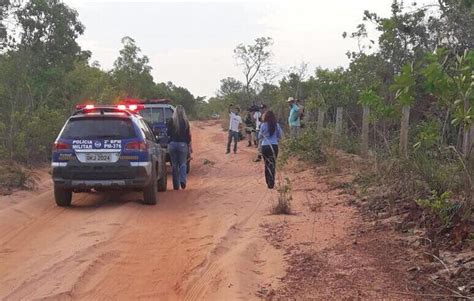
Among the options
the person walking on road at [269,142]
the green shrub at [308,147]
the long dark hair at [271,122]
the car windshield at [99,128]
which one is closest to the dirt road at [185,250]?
the person walking on road at [269,142]

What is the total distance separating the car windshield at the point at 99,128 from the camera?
31.1 feet

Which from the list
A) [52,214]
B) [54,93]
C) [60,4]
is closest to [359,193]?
[52,214]

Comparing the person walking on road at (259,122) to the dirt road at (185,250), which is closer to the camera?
the dirt road at (185,250)

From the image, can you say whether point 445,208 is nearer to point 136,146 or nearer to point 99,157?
point 136,146

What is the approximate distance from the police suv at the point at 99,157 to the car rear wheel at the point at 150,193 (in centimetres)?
2

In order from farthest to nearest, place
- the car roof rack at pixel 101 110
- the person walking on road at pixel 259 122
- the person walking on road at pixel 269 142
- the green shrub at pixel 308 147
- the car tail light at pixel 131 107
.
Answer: the person walking on road at pixel 259 122 < the green shrub at pixel 308 147 < the person walking on road at pixel 269 142 < the car tail light at pixel 131 107 < the car roof rack at pixel 101 110

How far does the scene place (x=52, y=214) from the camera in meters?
9.02

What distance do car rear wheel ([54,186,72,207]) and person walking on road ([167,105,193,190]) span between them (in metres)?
2.68

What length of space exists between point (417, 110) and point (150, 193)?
5693 mm

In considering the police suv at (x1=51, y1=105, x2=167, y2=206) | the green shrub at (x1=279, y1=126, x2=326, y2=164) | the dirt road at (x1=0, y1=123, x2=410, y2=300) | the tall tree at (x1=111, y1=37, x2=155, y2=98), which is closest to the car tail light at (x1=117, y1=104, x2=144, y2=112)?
the police suv at (x1=51, y1=105, x2=167, y2=206)

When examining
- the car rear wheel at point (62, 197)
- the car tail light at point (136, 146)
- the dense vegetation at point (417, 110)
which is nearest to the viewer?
the dense vegetation at point (417, 110)

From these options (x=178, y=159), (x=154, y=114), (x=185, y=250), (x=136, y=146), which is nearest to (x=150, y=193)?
(x=136, y=146)

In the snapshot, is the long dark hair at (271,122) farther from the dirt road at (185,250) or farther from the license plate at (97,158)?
the license plate at (97,158)

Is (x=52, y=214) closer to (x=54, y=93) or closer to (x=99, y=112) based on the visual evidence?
(x=99, y=112)
